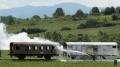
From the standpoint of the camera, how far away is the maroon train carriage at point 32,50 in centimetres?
8525

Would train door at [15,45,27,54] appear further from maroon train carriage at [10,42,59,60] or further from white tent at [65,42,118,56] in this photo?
white tent at [65,42,118,56]

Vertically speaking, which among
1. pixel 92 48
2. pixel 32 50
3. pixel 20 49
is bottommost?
pixel 92 48

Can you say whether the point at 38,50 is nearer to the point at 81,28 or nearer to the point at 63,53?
the point at 63,53

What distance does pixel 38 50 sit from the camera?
86.3 m

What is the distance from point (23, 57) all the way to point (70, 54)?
10144 millimetres

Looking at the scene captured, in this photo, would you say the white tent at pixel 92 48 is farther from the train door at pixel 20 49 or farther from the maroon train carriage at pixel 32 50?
the train door at pixel 20 49

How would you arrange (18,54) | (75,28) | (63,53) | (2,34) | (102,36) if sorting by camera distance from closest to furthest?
(18,54), (63,53), (2,34), (102,36), (75,28)

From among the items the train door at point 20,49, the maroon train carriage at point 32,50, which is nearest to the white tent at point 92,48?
the maroon train carriage at point 32,50

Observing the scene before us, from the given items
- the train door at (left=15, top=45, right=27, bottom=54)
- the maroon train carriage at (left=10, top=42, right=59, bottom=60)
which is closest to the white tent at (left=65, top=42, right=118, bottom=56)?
the maroon train carriage at (left=10, top=42, right=59, bottom=60)

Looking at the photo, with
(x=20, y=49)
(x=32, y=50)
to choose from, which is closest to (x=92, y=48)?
(x=32, y=50)

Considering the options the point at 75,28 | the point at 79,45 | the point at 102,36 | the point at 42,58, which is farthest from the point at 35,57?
the point at 75,28

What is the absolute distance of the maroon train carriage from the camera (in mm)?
85250

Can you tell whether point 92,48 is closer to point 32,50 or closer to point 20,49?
point 32,50

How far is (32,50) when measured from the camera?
86.2 meters
